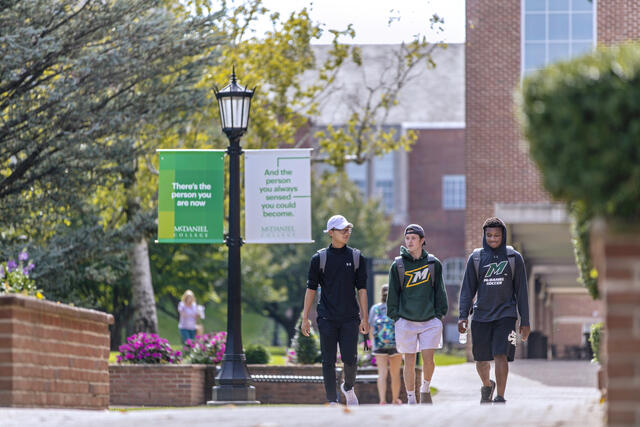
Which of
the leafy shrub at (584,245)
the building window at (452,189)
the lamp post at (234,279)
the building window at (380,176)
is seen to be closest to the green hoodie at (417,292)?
the lamp post at (234,279)

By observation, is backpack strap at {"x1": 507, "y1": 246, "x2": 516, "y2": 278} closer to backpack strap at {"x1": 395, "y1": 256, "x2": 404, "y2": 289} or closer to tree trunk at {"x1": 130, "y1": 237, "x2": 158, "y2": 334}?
backpack strap at {"x1": 395, "y1": 256, "x2": 404, "y2": 289}

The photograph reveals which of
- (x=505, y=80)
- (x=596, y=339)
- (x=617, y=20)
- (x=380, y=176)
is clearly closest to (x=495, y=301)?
(x=596, y=339)

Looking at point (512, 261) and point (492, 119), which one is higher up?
point (492, 119)

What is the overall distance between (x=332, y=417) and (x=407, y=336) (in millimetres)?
4284

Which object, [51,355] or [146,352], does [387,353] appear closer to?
[51,355]

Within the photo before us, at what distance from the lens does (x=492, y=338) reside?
11000mm

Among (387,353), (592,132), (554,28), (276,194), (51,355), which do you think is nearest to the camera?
(592,132)

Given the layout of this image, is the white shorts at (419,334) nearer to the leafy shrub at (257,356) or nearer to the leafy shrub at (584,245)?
the leafy shrub at (584,245)

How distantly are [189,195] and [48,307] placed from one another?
17.7 ft

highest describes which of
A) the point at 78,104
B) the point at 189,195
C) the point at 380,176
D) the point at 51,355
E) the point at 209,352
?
the point at 380,176

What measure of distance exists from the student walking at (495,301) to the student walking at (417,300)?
386 mm

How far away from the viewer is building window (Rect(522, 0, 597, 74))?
99.8ft

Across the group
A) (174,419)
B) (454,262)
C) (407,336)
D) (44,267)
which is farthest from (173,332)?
(174,419)

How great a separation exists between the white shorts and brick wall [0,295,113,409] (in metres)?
2.62
